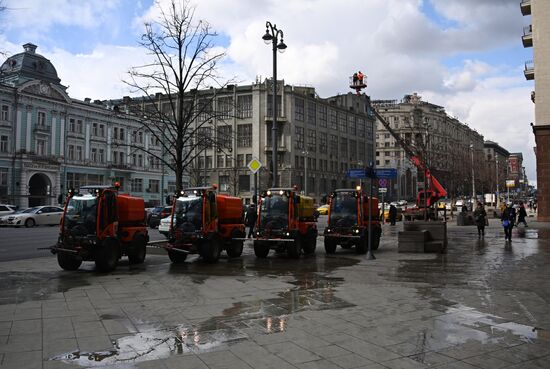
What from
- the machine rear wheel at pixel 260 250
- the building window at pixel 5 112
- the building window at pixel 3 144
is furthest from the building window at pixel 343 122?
the machine rear wheel at pixel 260 250

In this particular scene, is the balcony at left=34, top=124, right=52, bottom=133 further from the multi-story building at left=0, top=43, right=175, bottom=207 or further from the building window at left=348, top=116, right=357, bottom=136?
the building window at left=348, top=116, right=357, bottom=136

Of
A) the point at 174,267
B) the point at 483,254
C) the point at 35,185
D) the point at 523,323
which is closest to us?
the point at 523,323

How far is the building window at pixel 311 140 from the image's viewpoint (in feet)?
295

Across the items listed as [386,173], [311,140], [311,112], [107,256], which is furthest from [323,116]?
[107,256]

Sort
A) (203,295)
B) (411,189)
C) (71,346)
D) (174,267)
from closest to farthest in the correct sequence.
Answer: (71,346) → (203,295) → (174,267) → (411,189)

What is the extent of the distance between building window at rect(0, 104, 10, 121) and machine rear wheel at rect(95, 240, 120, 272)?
50.8m

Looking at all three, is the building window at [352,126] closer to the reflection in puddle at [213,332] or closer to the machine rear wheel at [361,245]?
the machine rear wheel at [361,245]

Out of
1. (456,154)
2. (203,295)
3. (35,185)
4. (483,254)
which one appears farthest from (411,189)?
(203,295)

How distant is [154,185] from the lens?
78.2 meters

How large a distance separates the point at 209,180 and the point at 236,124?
1180 cm

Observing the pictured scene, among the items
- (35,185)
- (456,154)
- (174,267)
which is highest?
(456,154)

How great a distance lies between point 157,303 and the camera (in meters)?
9.06

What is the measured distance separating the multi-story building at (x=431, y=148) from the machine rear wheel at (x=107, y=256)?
29160 mm

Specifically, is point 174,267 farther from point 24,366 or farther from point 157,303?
point 24,366
